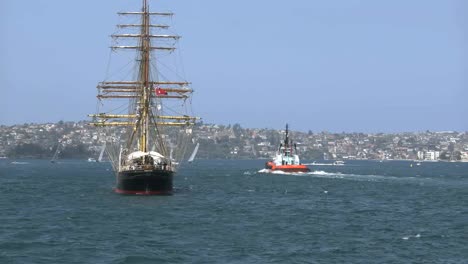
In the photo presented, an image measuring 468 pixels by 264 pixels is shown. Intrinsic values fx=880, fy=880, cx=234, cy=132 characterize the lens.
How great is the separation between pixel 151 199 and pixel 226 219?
50.1 ft

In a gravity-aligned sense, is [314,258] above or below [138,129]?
below

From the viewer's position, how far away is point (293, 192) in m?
91.3

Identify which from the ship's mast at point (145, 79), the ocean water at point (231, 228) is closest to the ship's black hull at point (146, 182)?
the ocean water at point (231, 228)

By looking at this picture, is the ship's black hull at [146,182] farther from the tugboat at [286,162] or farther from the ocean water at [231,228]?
the tugboat at [286,162]

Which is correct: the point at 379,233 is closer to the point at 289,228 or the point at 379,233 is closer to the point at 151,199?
the point at 289,228

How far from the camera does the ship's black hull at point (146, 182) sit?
2965 inches

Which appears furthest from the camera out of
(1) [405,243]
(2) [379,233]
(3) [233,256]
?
(2) [379,233]

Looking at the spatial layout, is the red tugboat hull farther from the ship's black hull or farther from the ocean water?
the ship's black hull

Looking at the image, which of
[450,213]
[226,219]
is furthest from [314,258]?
[450,213]

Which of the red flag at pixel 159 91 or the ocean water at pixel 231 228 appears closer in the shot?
the ocean water at pixel 231 228

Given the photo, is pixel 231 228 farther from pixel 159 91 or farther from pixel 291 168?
pixel 291 168

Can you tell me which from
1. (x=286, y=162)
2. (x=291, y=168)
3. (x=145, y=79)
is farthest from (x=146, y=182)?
(x=286, y=162)

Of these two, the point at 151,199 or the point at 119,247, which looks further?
the point at 151,199

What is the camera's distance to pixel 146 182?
7550 cm
